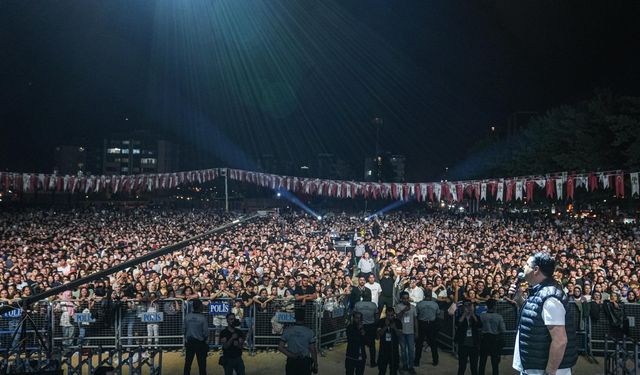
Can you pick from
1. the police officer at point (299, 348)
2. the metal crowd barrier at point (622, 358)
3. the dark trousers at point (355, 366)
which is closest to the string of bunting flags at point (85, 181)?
the dark trousers at point (355, 366)

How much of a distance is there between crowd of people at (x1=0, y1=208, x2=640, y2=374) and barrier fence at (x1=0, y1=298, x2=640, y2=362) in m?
0.14

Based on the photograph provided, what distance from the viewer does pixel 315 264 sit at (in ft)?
51.5

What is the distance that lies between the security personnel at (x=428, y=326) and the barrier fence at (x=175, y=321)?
287mm

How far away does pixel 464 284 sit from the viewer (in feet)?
41.0

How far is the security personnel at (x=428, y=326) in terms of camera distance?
10.4 metres

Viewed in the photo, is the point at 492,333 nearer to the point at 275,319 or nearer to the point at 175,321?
the point at 275,319

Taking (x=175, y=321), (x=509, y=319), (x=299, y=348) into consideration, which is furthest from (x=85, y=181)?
(x=299, y=348)

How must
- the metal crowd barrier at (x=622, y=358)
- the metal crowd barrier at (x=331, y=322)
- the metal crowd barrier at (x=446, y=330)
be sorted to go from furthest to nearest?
the metal crowd barrier at (x=331, y=322) → the metal crowd barrier at (x=446, y=330) → the metal crowd barrier at (x=622, y=358)

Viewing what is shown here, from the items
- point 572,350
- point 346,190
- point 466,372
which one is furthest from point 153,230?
point 572,350

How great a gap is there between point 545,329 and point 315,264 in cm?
1217

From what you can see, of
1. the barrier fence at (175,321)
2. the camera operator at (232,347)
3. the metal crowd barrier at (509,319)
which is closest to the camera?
the camera operator at (232,347)

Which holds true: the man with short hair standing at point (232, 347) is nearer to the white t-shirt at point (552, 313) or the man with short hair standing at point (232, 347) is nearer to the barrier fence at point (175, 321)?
the barrier fence at point (175, 321)

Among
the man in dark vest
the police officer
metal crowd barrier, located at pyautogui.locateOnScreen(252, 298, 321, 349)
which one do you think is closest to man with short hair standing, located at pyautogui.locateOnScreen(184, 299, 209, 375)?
the police officer

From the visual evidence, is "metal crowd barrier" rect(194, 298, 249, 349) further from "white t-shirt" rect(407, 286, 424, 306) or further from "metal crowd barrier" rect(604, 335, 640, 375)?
"metal crowd barrier" rect(604, 335, 640, 375)
